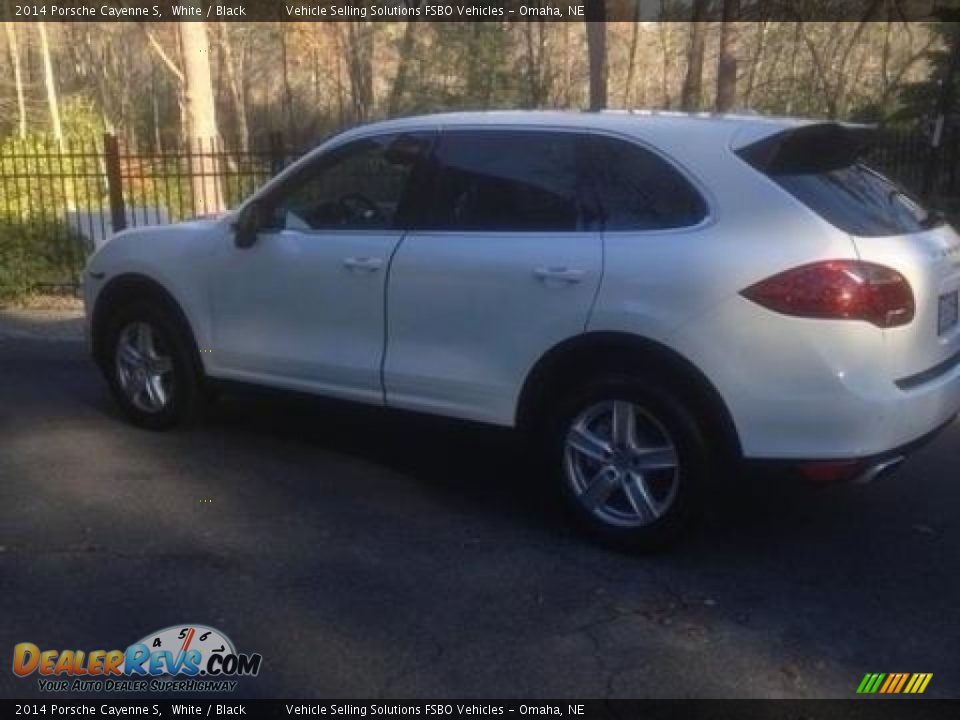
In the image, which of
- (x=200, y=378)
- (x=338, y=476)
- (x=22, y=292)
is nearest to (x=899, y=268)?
(x=338, y=476)

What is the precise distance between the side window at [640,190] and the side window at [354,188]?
3.15 feet

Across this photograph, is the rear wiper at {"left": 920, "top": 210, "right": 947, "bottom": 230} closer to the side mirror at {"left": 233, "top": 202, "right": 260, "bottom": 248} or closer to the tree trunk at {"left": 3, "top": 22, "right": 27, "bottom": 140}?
the side mirror at {"left": 233, "top": 202, "right": 260, "bottom": 248}

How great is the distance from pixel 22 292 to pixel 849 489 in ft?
27.5

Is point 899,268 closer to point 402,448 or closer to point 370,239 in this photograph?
point 370,239

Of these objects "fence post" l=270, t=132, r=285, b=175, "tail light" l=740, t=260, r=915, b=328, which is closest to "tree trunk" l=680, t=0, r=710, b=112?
"fence post" l=270, t=132, r=285, b=175

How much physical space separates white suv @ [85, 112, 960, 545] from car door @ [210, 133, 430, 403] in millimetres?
12

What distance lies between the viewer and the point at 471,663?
3490 mm

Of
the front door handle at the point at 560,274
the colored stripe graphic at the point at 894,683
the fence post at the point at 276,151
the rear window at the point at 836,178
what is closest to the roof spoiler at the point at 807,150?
the rear window at the point at 836,178

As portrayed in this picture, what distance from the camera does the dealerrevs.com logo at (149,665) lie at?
339cm

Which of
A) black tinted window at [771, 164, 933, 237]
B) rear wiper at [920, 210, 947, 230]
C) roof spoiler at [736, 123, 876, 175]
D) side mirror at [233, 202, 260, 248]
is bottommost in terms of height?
side mirror at [233, 202, 260, 248]

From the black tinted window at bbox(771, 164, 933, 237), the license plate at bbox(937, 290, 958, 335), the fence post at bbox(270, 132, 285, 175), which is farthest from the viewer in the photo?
the fence post at bbox(270, 132, 285, 175)

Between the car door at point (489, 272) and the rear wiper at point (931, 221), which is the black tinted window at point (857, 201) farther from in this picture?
the car door at point (489, 272)

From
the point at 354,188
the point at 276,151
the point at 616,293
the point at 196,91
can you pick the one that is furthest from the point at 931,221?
the point at 196,91

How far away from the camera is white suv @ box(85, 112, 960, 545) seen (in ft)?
12.9
